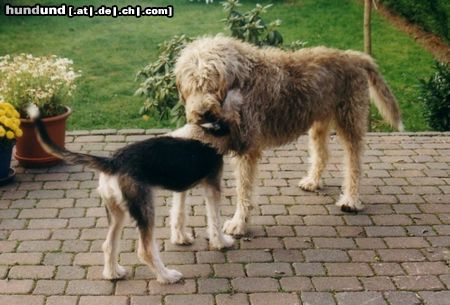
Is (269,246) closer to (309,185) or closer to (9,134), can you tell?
(309,185)

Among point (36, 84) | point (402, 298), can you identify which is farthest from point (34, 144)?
point (402, 298)

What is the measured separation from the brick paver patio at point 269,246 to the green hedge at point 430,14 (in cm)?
672

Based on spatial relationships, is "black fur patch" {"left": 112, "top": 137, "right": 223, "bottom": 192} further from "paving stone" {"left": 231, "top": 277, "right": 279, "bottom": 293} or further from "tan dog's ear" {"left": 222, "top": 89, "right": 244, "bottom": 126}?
"paving stone" {"left": 231, "top": 277, "right": 279, "bottom": 293}

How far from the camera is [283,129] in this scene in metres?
5.51

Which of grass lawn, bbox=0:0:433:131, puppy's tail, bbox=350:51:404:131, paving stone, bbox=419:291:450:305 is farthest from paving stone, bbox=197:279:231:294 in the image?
grass lawn, bbox=0:0:433:131

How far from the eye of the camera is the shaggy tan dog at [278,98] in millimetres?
4793

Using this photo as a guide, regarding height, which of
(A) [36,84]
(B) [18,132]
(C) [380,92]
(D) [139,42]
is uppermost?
(C) [380,92]

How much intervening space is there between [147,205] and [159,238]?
104 cm

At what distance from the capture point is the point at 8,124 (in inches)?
241

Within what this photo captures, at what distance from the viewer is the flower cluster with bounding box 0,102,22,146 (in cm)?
611

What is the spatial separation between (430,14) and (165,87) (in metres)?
8.01

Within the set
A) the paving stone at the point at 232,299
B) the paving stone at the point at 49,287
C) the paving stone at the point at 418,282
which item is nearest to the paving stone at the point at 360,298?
the paving stone at the point at 418,282

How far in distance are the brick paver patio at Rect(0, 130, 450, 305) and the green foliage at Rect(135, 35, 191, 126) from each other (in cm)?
135

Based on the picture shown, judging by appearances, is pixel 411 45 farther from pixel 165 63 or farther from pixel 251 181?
pixel 251 181
